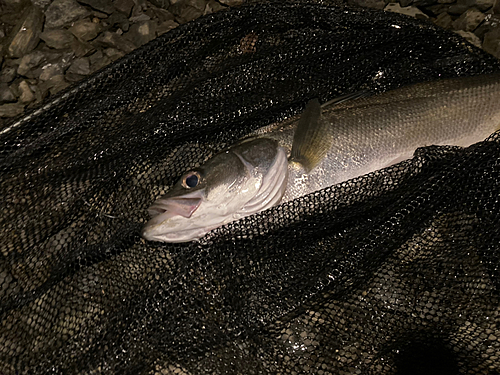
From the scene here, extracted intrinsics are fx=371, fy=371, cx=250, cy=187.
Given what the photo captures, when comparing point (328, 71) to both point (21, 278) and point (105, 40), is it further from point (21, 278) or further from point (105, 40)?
point (21, 278)

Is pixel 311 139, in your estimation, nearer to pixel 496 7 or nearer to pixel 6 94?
pixel 496 7

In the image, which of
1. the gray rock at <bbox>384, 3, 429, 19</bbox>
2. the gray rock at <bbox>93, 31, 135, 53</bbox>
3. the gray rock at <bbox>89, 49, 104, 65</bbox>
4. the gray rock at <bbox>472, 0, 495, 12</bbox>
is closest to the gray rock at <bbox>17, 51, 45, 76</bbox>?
the gray rock at <bbox>89, 49, 104, 65</bbox>

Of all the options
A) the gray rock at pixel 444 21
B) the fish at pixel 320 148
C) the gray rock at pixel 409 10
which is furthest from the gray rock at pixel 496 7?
the fish at pixel 320 148

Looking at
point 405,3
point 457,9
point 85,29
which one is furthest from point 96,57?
A: point 457,9

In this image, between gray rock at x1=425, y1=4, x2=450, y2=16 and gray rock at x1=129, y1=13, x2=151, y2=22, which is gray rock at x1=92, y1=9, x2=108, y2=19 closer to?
gray rock at x1=129, y1=13, x2=151, y2=22

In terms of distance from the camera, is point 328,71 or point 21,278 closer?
point 21,278

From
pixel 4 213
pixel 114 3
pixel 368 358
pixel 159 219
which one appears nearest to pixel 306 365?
pixel 368 358

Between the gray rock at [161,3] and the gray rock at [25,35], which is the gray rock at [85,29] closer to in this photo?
the gray rock at [25,35]
